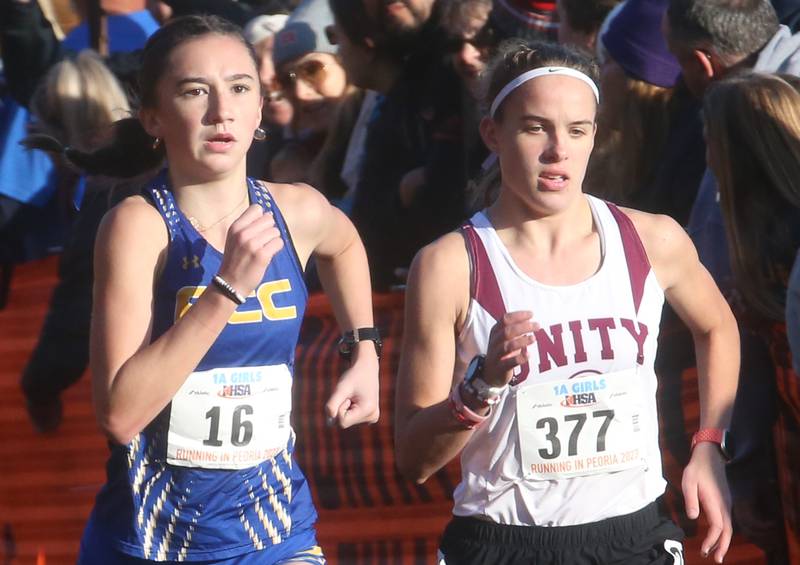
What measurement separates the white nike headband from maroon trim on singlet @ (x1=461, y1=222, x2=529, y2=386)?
37 centimetres

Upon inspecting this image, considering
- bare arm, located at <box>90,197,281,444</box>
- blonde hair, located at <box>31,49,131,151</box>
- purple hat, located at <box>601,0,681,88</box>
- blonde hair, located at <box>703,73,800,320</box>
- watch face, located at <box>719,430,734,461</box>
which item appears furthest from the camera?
blonde hair, located at <box>31,49,131,151</box>

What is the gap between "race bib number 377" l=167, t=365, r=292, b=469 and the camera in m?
3.61

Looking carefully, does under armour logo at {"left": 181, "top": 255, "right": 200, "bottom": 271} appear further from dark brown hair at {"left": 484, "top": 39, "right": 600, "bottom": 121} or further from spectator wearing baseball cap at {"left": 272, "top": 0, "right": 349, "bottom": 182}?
spectator wearing baseball cap at {"left": 272, "top": 0, "right": 349, "bottom": 182}

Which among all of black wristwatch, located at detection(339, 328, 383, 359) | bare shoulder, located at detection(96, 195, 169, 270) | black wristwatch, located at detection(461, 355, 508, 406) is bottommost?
black wristwatch, located at detection(461, 355, 508, 406)

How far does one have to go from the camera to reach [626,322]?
135 inches

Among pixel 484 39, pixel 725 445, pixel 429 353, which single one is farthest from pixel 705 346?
pixel 484 39

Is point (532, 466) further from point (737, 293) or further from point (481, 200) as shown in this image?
point (737, 293)

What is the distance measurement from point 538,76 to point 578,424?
846 mm

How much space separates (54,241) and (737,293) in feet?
11.6

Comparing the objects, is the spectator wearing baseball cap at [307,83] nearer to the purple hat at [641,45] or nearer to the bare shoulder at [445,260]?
the purple hat at [641,45]

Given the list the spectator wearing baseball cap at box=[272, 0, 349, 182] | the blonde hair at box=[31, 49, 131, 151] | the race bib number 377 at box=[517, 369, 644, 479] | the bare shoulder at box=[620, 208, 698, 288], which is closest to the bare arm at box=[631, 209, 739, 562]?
the bare shoulder at box=[620, 208, 698, 288]

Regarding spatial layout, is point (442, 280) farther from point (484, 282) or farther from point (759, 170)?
point (759, 170)

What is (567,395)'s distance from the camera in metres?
3.40

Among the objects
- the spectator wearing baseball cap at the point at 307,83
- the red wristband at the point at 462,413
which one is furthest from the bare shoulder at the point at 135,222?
the spectator wearing baseball cap at the point at 307,83
